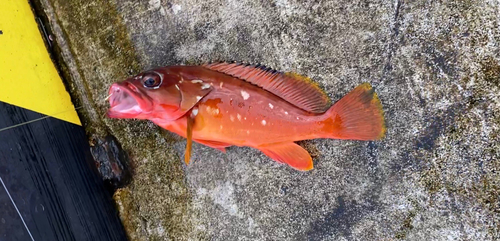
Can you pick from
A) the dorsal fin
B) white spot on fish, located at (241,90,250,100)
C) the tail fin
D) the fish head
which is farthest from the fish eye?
the tail fin

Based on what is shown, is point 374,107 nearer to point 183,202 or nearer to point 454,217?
point 454,217

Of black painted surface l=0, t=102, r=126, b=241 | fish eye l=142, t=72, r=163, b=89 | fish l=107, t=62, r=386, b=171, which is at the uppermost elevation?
fish eye l=142, t=72, r=163, b=89

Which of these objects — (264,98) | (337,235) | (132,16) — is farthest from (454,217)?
(132,16)

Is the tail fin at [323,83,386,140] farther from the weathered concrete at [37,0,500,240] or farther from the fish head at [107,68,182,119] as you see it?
the fish head at [107,68,182,119]

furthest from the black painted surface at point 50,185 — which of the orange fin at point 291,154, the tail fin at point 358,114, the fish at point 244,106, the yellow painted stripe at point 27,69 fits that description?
the tail fin at point 358,114

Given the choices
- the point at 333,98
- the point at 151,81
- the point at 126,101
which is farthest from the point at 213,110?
the point at 333,98

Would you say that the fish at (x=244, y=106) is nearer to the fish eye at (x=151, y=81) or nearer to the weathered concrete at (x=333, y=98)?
the fish eye at (x=151, y=81)
